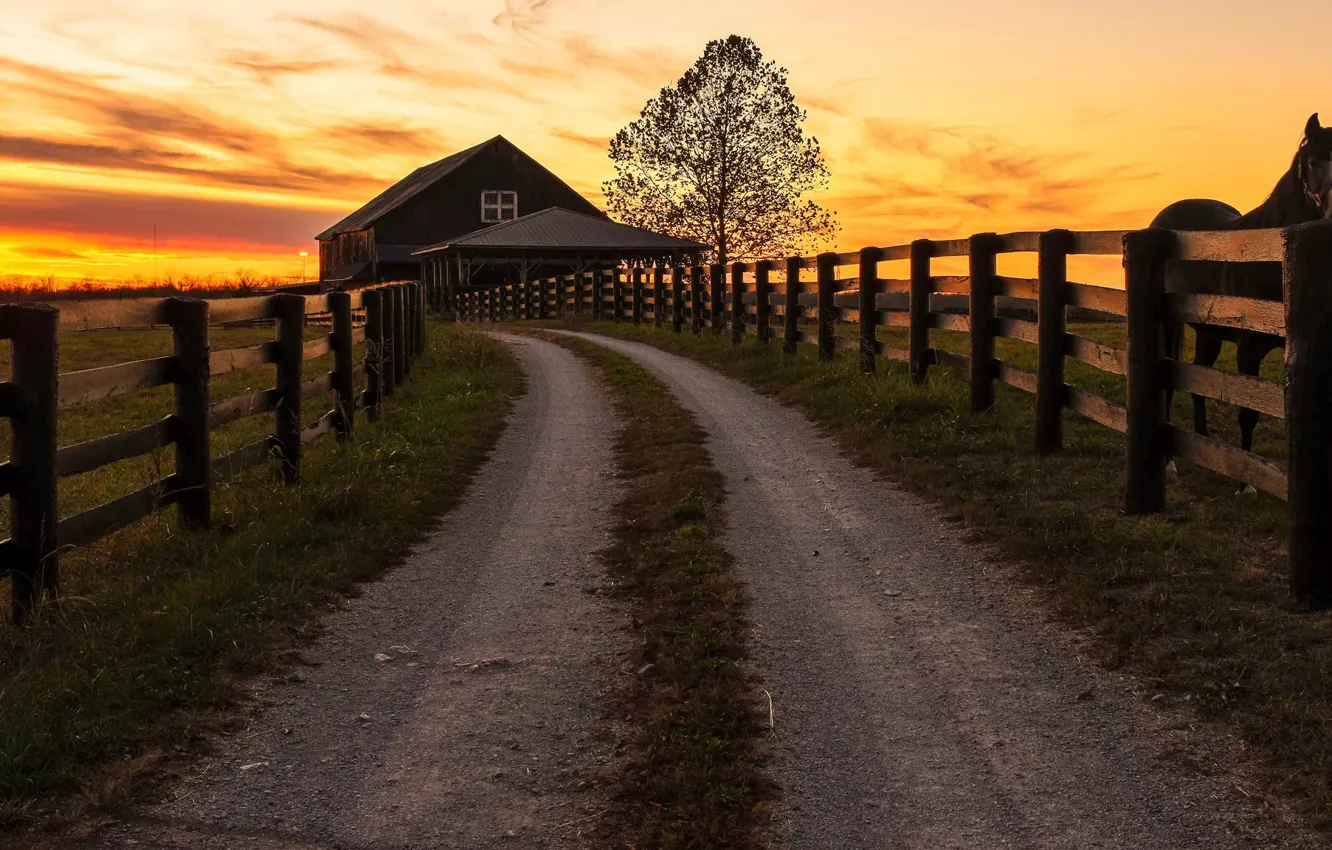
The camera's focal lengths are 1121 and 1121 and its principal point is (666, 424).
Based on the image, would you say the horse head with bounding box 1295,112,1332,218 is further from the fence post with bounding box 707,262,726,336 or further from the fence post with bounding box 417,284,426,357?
the fence post with bounding box 707,262,726,336

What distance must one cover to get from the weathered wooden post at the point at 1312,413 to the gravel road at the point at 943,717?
1260mm

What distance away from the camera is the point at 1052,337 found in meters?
9.03

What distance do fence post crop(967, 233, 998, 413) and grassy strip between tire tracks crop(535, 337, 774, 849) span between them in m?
3.21

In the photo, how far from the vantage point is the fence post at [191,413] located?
7.15 meters

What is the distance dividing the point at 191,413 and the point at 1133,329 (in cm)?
614

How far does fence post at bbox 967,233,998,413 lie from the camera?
10.8 metres

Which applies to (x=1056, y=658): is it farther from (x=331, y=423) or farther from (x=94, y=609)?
(x=331, y=423)

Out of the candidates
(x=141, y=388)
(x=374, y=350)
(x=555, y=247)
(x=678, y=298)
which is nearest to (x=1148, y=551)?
(x=141, y=388)

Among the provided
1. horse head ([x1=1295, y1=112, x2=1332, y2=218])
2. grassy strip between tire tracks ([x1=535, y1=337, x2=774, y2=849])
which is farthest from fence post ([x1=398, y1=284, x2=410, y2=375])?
horse head ([x1=1295, y1=112, x2=1332, y2=218])

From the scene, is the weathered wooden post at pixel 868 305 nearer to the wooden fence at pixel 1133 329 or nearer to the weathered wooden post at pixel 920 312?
the wooden fence at pixel 1133 329

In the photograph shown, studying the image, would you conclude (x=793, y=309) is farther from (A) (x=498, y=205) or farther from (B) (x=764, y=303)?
(A) (x=498, y=205)

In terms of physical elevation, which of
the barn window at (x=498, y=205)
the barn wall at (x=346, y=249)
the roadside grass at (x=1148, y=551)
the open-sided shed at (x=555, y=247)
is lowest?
the roadside grass at (x=1148, y=551)

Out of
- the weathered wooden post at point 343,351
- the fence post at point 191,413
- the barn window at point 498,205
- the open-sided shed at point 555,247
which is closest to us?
the fence post at point 191,413

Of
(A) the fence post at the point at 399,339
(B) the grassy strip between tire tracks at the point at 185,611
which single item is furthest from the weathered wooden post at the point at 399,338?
(B) the grassy strip between tire tracks at the point at 185,611
